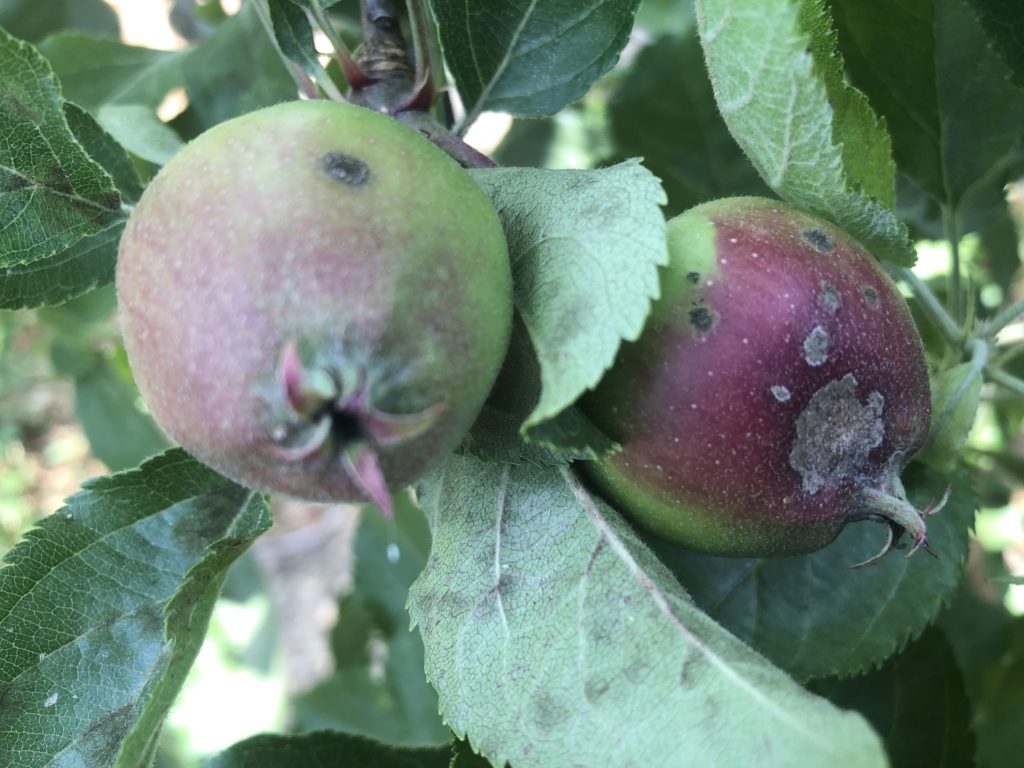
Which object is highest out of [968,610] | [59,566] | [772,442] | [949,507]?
[772,442]

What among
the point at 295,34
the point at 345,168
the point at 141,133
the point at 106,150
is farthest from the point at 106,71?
→ the point at 345,168

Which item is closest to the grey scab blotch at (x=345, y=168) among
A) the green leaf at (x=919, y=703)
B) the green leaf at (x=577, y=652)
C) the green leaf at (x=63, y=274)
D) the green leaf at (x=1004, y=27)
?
the green leaf at (x=577, y=652)

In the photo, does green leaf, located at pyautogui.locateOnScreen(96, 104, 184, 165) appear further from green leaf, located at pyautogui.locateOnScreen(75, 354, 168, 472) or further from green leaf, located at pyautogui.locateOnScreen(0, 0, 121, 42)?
green leaf, located at pyautogui.locateOnScreen(75, 354, 168, 472)

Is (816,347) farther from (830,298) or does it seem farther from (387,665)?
(387,665)

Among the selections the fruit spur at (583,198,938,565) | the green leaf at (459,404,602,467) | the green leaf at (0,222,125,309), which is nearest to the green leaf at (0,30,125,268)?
the green leaf at (0,222,125,309)

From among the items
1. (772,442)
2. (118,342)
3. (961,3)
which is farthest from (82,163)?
(118,342)

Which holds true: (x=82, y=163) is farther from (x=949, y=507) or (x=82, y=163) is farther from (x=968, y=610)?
(x=968, y=610)
